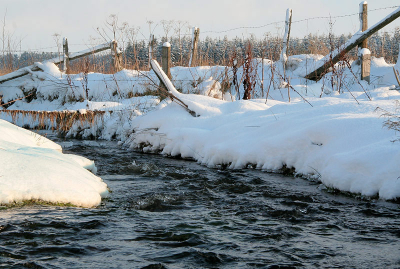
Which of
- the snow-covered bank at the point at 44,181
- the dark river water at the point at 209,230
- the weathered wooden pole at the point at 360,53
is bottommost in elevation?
the dark river water at the point at 209,230

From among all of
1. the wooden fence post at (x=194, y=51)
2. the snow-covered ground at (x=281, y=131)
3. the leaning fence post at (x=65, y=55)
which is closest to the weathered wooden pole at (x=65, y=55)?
the leaning fence post at (x=65, y=55)

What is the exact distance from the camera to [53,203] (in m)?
3.30

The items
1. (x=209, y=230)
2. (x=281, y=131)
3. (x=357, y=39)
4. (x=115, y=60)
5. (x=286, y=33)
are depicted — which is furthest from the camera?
(x=115, y=60)

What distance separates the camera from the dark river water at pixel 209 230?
2.42m

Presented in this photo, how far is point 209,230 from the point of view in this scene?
3.01 metres

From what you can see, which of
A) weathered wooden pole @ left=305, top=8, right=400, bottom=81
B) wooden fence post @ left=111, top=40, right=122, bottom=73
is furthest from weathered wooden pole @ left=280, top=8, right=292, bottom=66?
wooden fence post @ left=111, top=40, right=122, bottom=73

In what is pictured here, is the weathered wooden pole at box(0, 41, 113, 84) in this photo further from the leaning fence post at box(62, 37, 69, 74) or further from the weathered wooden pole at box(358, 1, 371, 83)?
the weathered wooden pole at box(358, 1, 371, 83)

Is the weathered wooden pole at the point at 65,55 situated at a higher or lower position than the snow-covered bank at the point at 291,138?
higher

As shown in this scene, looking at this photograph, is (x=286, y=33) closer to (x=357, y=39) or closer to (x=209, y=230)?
(x=357, y=39)

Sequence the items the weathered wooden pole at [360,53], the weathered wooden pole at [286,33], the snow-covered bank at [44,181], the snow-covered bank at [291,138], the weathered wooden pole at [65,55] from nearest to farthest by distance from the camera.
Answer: the snow-covered bank at [44,181]
the snow-covered bank at [291,138]
the weathered wooden pole at [360,53]
the weathered wooden pole at [286,33]
the weathered wooden pole at [65,55]

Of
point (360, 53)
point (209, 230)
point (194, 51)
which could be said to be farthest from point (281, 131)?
point (194, 51)

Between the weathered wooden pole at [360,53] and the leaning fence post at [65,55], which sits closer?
the weathered wooden pole at [360,53]

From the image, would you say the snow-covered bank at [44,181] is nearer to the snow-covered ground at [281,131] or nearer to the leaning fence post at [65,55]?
the snow-covered ground at [281,131]

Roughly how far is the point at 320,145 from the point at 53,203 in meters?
3.14
